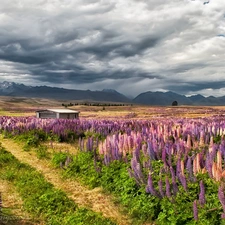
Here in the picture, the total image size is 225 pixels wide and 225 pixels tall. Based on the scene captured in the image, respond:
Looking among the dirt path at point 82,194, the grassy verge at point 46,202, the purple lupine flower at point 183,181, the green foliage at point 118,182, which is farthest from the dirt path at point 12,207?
the purple lupine flower at point 183,181

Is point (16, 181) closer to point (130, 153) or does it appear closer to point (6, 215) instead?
point (6, 215)

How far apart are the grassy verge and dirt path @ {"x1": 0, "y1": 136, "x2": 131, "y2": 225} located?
1.05ft

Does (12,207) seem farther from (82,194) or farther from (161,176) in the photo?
(161,176)

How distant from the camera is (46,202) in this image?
738 cm

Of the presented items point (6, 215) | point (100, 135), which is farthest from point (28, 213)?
point (100, 135)

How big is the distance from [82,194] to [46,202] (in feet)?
4.22

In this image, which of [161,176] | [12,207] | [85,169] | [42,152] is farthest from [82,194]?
[42,152]

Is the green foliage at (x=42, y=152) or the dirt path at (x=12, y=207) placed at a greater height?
the green foliage at (x=42, y=152)

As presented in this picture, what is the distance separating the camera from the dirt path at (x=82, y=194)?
7043mm

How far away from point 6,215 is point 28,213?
549mm

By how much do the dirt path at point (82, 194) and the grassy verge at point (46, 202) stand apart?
1.05 ft

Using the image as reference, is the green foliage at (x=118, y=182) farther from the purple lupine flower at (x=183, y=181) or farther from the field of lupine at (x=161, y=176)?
the purple lupine flower at (x=183, y=181)

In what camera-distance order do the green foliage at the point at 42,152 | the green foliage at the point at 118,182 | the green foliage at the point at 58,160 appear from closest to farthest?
1. the green foliage at the point at 118,182
2. the green foliage at the point at 58,160
3. the green foliage at the point at 42,152

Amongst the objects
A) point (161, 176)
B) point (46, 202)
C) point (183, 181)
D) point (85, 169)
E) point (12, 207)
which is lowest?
point (12, 207)
